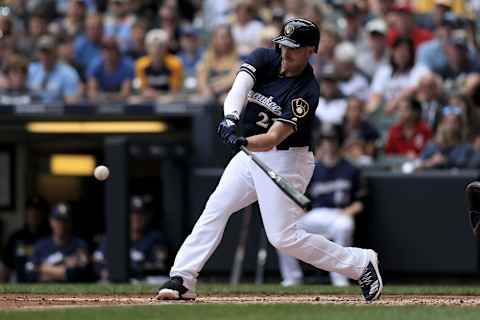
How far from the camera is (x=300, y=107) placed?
7434 millimetres

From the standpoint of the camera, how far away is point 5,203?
14320 millimetres

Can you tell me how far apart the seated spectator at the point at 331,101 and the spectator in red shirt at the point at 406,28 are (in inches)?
40.2

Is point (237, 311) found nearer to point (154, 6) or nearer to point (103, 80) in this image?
point (103, 80)

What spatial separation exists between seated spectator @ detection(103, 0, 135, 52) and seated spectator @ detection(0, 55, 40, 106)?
133 centimetres

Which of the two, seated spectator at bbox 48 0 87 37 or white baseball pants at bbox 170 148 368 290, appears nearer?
white baseball pants at bbox 170 148 368 290

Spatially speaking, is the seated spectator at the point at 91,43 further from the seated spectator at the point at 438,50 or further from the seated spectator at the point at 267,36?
the seated spectator at the point at 438,50

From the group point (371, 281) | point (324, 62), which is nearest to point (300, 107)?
point (371, 281)

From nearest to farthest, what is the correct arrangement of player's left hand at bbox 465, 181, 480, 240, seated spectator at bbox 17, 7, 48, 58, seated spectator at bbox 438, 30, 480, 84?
player's left hand at bbox 465, 181, 480, 240, seated spectator at bbox 438, 30, 480, 84, seated spectator at bbox 17, 7, 48, 58

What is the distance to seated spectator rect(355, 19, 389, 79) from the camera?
13742mm

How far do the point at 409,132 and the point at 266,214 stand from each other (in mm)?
5238

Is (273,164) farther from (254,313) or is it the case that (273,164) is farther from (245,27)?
(245,27)

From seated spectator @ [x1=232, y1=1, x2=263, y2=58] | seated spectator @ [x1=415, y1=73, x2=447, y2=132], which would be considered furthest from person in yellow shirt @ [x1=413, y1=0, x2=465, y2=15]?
seated spectator @ [x1=232, y1=1, x2=263, y2=58]

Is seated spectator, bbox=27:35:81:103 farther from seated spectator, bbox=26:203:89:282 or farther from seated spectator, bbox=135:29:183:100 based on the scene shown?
seated spectator, bbox=26:203:89:282

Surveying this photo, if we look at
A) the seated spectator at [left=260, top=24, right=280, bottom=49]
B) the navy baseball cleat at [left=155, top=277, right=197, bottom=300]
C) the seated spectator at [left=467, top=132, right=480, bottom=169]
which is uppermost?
the seated spectator at [left=260, top=24, right=280, bottom=49]
